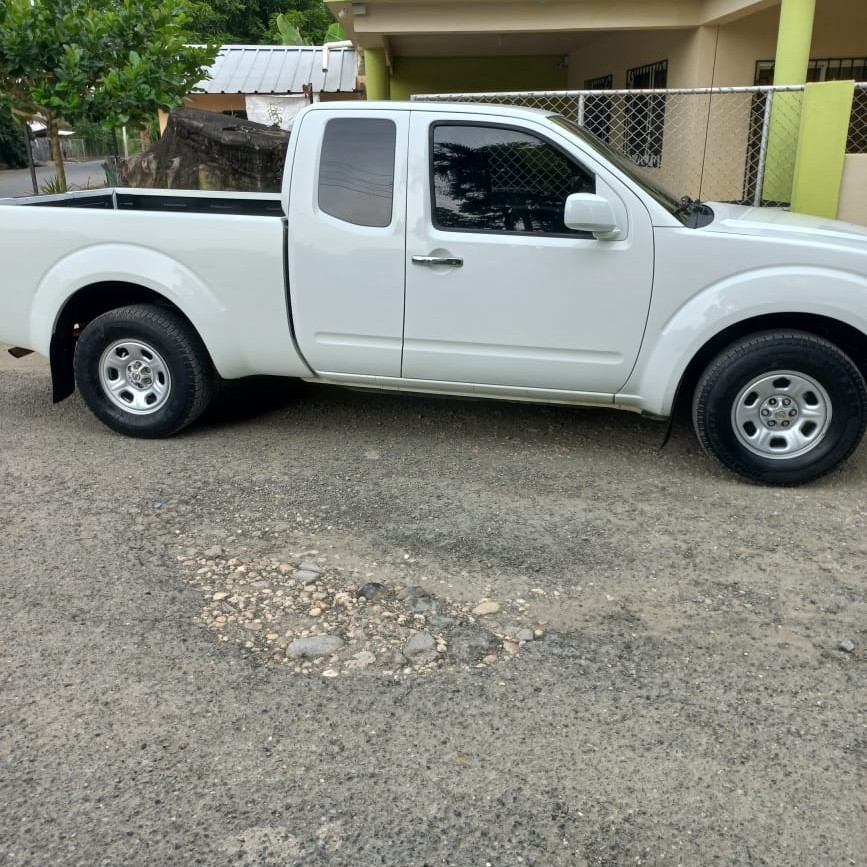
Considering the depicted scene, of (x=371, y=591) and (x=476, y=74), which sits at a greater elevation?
(x=476, y=74)

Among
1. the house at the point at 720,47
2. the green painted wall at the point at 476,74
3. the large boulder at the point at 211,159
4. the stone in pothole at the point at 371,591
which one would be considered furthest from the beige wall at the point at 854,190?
the green painted wall at the point at 476,74

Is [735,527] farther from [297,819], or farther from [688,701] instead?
[297,819]

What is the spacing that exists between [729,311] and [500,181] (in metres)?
1.40

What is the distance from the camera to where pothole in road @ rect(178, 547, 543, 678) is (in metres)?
3.34

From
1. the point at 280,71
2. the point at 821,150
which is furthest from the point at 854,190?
the point at 280,71

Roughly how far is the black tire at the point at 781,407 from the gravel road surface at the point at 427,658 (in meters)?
0.19

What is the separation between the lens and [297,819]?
8.50 feet

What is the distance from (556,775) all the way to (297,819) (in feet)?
2.62

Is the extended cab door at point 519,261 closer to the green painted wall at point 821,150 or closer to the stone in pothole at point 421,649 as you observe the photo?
the stone in pothole at point 421,649

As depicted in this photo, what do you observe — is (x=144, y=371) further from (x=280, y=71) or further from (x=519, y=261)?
(x=280, y=71)

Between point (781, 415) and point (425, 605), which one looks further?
point (781, 415)

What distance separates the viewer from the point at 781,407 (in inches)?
187

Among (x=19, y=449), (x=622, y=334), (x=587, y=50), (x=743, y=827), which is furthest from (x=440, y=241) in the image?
(x=587, y=50)

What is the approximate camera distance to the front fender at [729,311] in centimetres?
450
